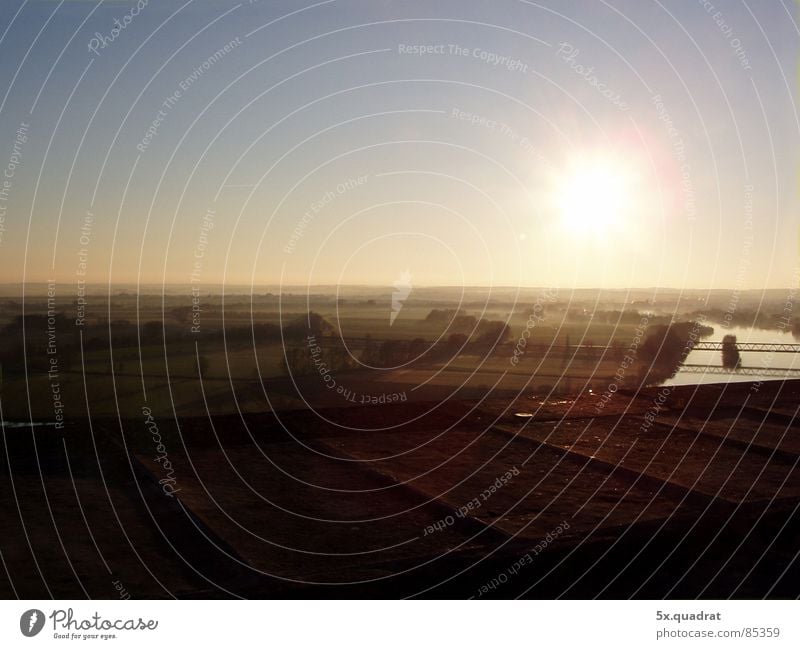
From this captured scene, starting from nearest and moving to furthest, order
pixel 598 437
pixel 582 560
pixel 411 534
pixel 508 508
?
1. pixel 582 560
2. pixel 411 534
3. pixel 508 508
4. pixel 598 437

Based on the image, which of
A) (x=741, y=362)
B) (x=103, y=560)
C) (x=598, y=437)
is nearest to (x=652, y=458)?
(x=598, y=437)

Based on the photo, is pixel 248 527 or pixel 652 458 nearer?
pixel 248 527

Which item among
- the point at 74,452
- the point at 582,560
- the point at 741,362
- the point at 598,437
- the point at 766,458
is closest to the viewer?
the point at 582,560

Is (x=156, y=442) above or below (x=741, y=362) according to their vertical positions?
below

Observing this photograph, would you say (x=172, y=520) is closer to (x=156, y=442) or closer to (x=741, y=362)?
(x=156, y=442)

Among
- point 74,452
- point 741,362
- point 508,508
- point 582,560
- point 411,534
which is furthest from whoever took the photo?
point 741,362
